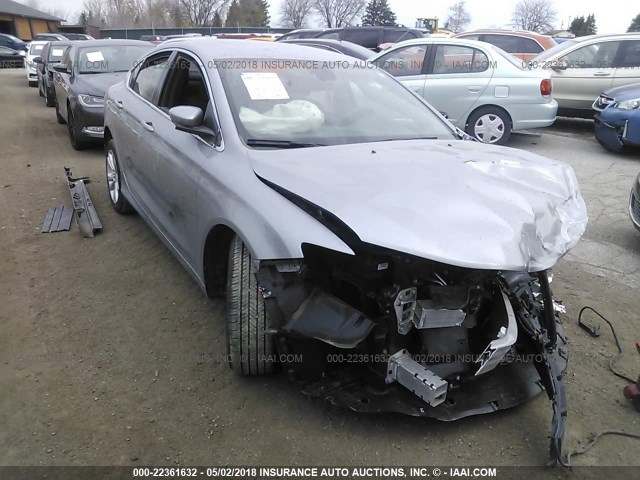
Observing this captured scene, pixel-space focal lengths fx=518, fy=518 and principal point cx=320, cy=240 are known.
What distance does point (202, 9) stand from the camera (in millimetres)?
63531

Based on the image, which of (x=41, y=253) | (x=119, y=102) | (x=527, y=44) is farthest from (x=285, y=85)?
(x=527, y=44)

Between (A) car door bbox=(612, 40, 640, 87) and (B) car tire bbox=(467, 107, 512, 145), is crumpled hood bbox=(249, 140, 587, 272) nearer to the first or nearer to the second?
(B) car tire bbox=(467, 107, 512, 145)

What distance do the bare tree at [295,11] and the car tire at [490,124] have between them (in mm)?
55887

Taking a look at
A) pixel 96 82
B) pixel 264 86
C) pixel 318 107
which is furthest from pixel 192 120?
pixel 96 82

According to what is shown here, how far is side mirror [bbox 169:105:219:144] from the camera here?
2881 millimetres

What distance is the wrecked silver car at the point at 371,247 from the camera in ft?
7.13

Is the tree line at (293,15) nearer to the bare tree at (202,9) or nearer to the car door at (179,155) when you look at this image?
the bare tree at (202,9)

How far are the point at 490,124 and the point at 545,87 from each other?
97cm

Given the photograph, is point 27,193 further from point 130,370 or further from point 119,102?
point 130,370

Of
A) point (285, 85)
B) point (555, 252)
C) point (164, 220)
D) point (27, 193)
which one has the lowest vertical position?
point (27, 193)

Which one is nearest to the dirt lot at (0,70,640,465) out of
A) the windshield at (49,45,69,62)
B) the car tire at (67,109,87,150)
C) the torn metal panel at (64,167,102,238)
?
the torn metal panel at (64,167,102,238)

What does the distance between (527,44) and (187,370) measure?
11998mm

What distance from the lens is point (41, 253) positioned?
430 centimetres

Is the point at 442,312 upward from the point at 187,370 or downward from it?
upward
